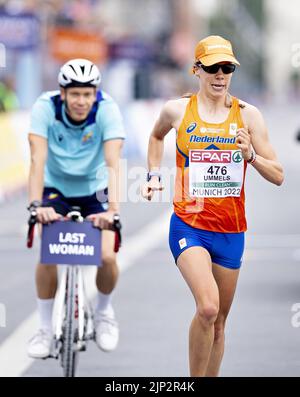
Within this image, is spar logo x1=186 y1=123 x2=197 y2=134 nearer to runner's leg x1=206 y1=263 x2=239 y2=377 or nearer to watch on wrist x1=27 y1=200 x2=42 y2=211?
runner's leg x1=206 y1=263 x2=239 y2=377

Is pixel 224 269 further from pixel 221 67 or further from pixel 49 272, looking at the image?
pixel 49 272

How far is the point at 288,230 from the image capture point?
1919 centimetres

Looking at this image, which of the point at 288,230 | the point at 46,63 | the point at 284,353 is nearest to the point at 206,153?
the point at 284,353

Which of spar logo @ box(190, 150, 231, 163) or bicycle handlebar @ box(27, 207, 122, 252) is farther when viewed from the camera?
bicycle handlebar @ box(27, 207, 122, 252)

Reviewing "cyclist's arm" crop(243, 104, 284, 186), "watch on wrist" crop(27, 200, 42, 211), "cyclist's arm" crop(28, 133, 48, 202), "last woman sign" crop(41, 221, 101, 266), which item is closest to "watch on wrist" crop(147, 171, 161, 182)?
"cyclist's arm" crop(243, 104, 284, 186)

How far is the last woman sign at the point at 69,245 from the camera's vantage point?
8844mm

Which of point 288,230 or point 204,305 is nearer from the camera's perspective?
point 204,305

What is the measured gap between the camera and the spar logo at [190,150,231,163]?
26.2 feet

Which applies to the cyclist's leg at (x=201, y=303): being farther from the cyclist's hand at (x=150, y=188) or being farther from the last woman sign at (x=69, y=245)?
the last woman sign at (x=69, y=245)

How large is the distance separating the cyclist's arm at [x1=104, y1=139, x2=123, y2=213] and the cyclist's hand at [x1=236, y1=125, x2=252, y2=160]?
1.67 meters

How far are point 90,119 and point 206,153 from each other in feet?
5.21

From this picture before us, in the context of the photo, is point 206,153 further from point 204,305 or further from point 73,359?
point 73,359

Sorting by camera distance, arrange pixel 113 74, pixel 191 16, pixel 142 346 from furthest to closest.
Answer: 1. pixel 191 16
2. pixel 113 74
3. pixel 142 346

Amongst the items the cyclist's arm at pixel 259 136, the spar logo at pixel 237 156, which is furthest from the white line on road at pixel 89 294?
the cyclist's arm at pixel 259 136
